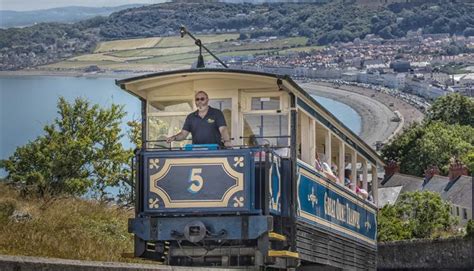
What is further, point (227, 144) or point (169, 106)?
point (169, 106)

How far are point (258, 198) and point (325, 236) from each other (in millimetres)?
3409

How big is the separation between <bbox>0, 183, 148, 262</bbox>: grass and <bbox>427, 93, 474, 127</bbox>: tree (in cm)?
8844

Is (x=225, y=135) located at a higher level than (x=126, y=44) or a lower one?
lower

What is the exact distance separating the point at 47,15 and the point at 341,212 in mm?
101858

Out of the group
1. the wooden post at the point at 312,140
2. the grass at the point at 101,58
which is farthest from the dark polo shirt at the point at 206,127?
the grass at the point at 101,58

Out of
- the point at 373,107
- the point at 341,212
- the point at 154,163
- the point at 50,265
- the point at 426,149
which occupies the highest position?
the point at 373,107

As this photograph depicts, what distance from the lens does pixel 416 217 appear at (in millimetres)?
61531

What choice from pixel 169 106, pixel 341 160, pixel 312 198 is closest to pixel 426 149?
pixel 341 160

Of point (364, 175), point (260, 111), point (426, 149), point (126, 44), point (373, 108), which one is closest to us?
point (260, 111)

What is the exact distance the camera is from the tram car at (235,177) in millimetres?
18609

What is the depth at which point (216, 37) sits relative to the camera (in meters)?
191

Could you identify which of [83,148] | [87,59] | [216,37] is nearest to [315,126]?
[83,148]

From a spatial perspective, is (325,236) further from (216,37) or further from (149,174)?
(216,37)

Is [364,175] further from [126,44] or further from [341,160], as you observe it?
[126,44]
